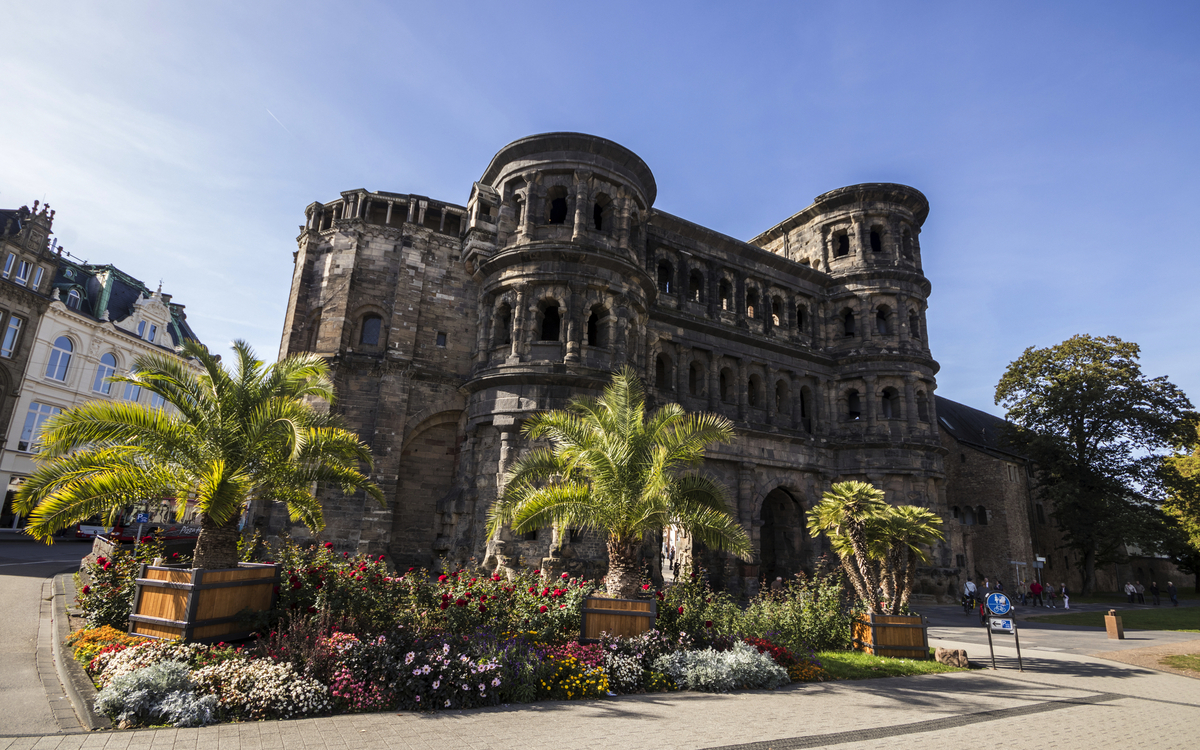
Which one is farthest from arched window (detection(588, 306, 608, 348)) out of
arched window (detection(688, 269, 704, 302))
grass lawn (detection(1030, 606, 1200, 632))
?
grass lawn (detection(1030, 606, 1200, 632))

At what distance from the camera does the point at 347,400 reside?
20750mm

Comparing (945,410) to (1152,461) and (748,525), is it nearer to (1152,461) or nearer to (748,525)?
(1152,461)

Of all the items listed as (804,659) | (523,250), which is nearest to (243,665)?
(804,659)

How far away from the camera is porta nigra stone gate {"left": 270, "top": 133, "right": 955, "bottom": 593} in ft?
64.8

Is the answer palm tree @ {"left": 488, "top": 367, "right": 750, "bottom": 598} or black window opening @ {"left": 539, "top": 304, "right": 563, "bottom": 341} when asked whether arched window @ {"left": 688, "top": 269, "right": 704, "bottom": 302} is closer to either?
black window opening @ {"left": 539, "top": 304, "right": 563, "bottom": 341}

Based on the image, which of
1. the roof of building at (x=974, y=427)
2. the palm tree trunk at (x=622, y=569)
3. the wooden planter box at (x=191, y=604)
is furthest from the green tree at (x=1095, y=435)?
the wooden planter box at (x=191, y=604)

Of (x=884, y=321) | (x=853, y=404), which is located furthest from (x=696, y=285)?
(x=884, y=321)

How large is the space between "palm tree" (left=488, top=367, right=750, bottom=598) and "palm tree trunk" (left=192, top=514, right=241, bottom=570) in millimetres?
4468

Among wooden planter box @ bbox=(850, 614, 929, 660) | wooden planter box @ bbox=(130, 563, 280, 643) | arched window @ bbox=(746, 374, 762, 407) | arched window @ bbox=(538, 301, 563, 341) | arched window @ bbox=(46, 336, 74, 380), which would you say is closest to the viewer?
wooden planter box @ bbox=(130, 563, 280, 643)

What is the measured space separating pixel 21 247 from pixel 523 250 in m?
29.5

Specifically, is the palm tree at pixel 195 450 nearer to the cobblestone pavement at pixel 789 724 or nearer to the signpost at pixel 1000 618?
the cobblestone pavement at pixel 789 724

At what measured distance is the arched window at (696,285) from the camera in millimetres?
26438

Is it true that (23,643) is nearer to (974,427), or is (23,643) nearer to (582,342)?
(582,342)

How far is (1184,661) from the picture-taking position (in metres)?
14.3
